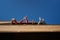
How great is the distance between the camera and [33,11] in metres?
0.86

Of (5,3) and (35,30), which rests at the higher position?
(5,3)

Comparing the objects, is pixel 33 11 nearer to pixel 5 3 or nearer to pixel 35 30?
pixel 5 3

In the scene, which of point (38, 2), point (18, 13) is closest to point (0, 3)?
point (18, 13)

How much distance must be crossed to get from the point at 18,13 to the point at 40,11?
158 mm

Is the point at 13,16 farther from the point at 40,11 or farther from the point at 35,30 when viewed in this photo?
the point at 35,30

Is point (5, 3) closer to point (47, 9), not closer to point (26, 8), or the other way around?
point (26, 8)

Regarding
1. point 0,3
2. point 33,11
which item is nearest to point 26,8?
point 33,11

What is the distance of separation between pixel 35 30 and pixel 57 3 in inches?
15.8
